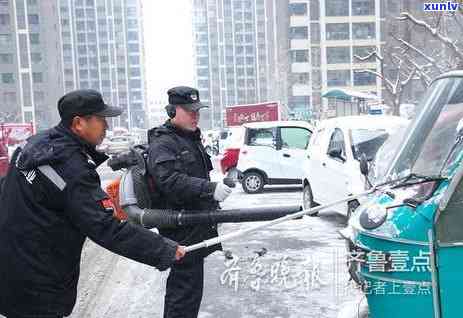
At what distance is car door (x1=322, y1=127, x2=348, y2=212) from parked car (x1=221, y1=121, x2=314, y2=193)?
4.59 metres

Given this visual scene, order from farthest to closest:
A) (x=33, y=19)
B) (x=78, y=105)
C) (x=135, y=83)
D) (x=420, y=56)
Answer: (x=135, y=83)
(x=33, y=19)
(x=420, y=56)
(x=78, y=105)

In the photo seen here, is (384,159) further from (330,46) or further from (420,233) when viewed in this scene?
(330,46)

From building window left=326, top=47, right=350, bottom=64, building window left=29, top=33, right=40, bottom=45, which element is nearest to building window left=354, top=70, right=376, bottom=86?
building window left=326, top=47, right=350, bottom=64

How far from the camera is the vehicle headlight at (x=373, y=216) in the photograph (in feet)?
9.37

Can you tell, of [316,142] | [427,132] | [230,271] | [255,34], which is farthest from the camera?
[255,34]

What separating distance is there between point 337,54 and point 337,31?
3386mm

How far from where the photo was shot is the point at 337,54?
82.9 meters

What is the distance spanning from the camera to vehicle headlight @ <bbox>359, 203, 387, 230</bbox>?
2.86m

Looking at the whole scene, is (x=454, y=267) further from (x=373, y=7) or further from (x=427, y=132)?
(x=373, y=7)

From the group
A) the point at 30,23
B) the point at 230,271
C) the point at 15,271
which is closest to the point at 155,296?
the point at 230,271

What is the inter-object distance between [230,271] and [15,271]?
3901 millimetres

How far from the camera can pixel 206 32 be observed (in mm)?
153000

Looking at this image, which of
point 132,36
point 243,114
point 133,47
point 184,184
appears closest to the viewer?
point 184,184

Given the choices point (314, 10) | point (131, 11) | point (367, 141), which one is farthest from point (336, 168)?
point (131, 11)
